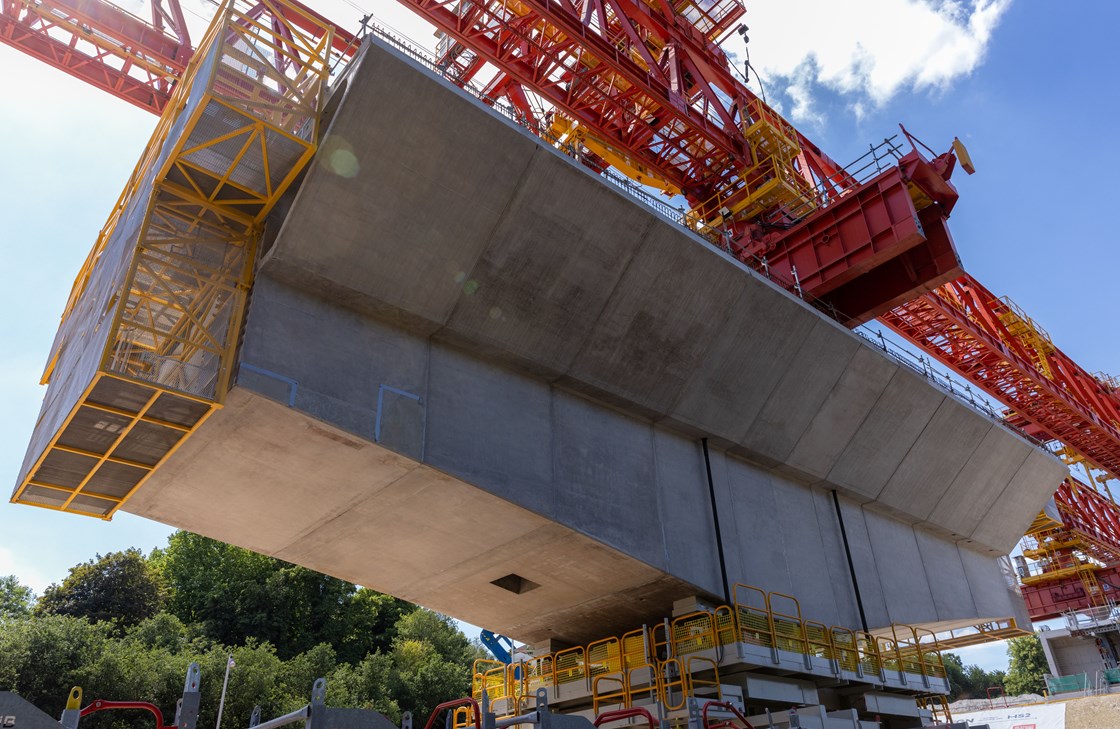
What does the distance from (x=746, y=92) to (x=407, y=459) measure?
16011 mm

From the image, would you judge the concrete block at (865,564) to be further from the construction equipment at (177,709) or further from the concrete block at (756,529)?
the construction equipment at (177,709)

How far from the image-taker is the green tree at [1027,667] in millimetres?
79500

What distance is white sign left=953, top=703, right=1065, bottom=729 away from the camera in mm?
38750

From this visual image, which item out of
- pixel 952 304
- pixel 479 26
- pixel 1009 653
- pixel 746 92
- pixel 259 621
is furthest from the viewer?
pixel 1009 653

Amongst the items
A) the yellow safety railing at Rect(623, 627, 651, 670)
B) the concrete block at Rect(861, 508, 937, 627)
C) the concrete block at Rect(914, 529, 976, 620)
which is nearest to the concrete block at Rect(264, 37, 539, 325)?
the yellow safety railing at Rect(623, 627, 651, 670)

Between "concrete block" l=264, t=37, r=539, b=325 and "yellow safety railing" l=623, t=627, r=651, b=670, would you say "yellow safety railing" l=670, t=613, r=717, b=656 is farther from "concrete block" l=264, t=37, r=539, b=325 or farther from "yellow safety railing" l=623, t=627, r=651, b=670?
"concrete block" l=264, t=37, r=539, b=325

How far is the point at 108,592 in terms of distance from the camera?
43.7 metres

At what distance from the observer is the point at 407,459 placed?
40.2ft

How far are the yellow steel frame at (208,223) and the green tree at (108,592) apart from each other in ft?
117

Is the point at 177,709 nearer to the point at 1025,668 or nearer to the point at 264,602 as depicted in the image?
the point at 264,602

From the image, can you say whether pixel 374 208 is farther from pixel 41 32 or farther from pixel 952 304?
pixel 952 304

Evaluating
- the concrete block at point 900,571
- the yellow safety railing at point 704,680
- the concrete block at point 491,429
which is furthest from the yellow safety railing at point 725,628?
the concrete block at point 900,571

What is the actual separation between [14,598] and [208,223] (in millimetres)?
52477

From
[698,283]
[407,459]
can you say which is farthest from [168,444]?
[698,283]
